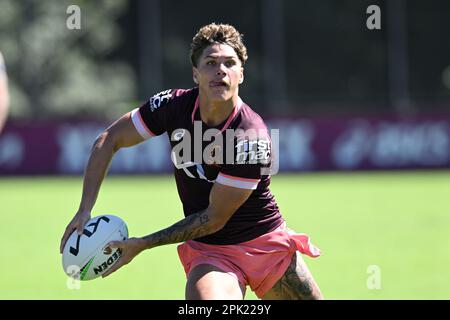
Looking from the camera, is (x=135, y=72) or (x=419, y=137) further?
(x=135, y=72)

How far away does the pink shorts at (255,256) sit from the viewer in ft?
20.5

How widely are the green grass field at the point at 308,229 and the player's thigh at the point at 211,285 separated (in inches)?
98.3

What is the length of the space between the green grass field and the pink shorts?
2117 mm

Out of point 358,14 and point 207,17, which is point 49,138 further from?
point 358,14

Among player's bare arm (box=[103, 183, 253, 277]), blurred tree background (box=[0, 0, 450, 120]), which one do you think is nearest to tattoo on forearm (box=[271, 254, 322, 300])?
player's bare arm (box=[103, 183, 253, 277])

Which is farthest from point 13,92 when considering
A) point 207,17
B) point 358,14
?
point 358,14

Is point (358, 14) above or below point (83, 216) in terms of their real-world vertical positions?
above

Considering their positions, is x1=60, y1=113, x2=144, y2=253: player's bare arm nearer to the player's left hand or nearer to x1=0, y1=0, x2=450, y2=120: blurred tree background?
the player's left hand

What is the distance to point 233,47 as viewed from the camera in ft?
20.2

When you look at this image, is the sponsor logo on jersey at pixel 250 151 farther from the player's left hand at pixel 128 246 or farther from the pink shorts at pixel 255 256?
the player's left hand at pixel 128 246

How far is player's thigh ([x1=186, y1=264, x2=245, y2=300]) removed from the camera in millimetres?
5797

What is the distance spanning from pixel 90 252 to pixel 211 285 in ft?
2.73

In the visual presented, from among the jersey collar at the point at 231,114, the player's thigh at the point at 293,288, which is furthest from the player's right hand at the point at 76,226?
the player's thigh at the point at 293,288

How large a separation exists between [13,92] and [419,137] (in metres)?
12.6
